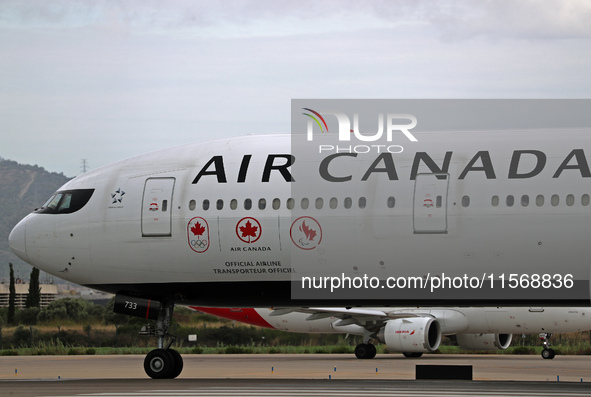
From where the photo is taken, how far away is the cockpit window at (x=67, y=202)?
18.8 meters

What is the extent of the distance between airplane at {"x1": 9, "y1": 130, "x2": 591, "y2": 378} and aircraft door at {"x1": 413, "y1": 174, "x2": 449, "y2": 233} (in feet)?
0.07

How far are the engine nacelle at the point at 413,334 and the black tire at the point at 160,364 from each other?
14382mm

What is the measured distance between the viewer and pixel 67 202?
1891cm

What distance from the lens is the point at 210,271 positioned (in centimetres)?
1773

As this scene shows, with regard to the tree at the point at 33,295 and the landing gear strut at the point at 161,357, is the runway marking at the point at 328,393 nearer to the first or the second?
the landing gear strut at the point at 161,357

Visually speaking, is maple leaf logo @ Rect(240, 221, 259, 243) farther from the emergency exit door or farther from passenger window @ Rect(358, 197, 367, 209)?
passenger window @ Rect(358, 197, 367, 209)

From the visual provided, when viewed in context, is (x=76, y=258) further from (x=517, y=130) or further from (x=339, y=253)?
(x=517, y=130)

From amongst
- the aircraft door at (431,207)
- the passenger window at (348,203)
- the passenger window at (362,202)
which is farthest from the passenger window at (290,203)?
the aircraft door at (431,207)

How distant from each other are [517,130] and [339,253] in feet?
12.9

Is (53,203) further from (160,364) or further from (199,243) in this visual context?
(160,364)

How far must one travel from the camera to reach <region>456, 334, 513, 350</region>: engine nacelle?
35.4 metres

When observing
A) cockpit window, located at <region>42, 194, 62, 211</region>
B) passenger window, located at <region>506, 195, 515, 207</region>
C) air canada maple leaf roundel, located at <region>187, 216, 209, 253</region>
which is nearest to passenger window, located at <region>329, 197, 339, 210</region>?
air canada maple leaf roundel, located at <region>187, 216, 209, 253</region>

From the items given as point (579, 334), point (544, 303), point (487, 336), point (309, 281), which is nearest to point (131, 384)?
point (309, 281)

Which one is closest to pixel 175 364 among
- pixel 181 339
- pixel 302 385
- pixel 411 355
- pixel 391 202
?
pixel 302 385
